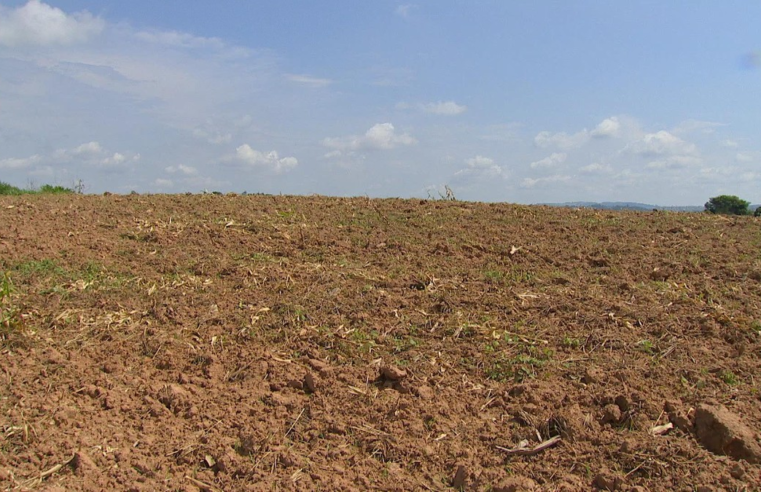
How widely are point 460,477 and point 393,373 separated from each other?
0.91 metres

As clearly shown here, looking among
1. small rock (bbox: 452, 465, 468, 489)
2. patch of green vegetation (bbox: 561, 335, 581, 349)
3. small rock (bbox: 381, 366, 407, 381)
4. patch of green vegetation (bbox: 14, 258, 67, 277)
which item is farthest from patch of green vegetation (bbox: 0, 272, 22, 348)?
patch of green vegetation (bbox: 561, 335, 581, 349)

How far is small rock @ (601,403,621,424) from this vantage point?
333 centimetres

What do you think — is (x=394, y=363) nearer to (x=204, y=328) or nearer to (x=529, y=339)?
(x=529, y=339)

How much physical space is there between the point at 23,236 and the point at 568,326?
206 inches

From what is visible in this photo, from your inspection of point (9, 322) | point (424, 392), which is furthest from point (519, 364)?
point (9, 322)

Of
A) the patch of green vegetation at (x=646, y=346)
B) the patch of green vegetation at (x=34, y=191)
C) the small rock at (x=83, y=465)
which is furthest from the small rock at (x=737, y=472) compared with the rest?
the patch of green vegetation at (x=34, y=191)

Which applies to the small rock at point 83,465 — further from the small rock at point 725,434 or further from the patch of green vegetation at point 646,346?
the patch of green vegetation at point 646,346

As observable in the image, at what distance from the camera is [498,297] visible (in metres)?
4.84

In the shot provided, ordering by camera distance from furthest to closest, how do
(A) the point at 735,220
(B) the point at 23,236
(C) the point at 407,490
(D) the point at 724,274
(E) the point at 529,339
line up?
(A) the point at 735,220 → (B) the point at 23,236 → (D) the point at 724,274 → (E) the point at 529,339 → (C) the point at 407,490

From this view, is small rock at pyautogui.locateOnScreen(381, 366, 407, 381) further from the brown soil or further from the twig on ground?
the twig on ground

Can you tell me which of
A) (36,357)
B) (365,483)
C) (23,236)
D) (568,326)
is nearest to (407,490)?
(365,483)

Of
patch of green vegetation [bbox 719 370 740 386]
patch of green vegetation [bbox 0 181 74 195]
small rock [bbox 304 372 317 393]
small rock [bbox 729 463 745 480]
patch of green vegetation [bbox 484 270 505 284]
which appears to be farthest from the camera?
patch of green vegetation [bbox 0 181 74 195]

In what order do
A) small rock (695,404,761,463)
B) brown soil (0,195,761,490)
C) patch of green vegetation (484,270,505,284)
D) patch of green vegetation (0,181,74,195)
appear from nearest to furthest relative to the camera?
small rock (695,404,761,463), brown soil (0,195,761,490), patch of green vegetation (484,270,505,284), patch of green vegetation (0,181,74,195)

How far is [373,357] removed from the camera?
13.3ft
